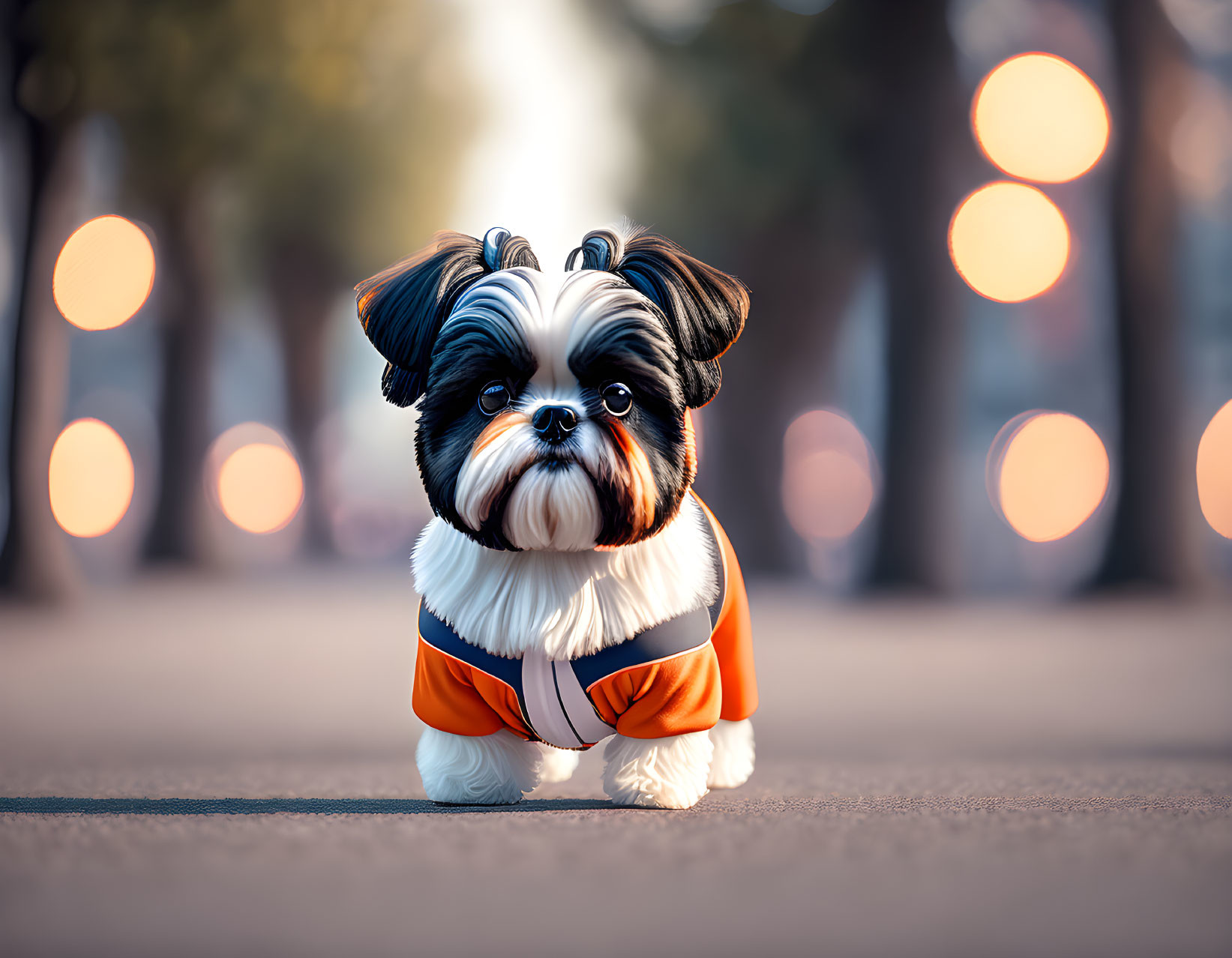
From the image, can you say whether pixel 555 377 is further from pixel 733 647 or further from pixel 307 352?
pixel 307 352

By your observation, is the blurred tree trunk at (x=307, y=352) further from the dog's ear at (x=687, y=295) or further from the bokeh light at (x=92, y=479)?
the dog's ear at (x=687, y=295)

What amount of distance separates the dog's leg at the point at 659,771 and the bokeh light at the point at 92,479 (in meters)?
28.2

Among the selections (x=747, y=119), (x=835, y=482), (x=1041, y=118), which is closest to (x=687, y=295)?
(x=1041, y=118)

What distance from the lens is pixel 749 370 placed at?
17.1m

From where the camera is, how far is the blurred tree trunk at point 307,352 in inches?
934

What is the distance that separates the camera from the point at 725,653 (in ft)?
11.9

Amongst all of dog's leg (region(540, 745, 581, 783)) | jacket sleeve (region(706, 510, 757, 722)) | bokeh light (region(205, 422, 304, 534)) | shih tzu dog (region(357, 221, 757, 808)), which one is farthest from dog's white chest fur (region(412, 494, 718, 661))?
bokeh light (region(205, 422, 304, 534))

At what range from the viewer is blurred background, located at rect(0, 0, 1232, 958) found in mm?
4191

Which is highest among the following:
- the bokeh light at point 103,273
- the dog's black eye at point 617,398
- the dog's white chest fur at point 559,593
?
the bokeh light at point 103,273

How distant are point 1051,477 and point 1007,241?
1202cm

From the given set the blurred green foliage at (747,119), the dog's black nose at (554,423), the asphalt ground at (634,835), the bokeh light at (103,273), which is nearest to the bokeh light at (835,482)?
the blurred green foliage at (747,119)

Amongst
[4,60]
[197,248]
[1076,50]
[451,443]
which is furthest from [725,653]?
[1076,50]

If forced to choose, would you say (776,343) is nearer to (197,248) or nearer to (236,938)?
(197,248)

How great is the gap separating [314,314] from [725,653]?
22.3 m
